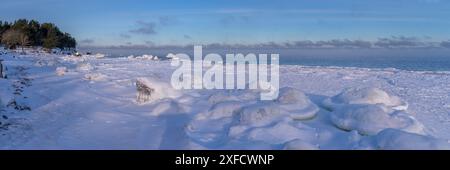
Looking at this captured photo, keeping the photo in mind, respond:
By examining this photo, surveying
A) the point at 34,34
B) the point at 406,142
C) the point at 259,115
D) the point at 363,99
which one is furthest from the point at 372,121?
the point at 34,34

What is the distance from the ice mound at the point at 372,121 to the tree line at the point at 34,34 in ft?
154

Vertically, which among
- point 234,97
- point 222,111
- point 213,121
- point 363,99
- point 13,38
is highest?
point 13,38

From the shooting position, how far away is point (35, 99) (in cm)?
1218

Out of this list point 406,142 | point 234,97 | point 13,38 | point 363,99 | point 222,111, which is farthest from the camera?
point 13,38

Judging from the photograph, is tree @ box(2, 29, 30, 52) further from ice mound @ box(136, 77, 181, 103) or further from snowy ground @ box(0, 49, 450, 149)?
ice mound @ box(136, 77, 181, 103)

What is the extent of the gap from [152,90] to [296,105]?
168 inches

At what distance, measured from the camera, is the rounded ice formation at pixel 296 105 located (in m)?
9.55

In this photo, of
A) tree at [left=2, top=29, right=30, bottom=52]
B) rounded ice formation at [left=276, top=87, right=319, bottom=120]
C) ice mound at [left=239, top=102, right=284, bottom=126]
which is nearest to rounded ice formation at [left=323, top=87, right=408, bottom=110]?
rounded ice formation at [left=276, top=87, right=319, bottom=120]

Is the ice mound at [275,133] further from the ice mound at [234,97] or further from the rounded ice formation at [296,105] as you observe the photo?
the ice mound at [234,97]

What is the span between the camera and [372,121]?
824cm

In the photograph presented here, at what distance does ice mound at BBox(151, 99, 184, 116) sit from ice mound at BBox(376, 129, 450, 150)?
5325 millimetres

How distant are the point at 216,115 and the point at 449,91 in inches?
399

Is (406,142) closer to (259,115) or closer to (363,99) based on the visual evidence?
(259,115)

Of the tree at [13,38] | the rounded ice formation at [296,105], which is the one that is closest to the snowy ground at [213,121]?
the rounded ice formation at [296,105]
